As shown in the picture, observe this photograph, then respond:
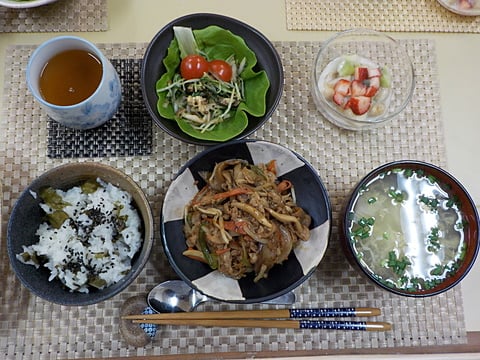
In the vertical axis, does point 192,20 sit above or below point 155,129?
above

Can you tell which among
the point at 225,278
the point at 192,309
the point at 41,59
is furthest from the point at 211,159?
the point at 41,59

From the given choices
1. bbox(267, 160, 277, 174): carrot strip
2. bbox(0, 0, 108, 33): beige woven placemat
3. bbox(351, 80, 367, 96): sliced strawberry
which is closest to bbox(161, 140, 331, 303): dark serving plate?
bbox(267, 160, 277, 174): carrot strip

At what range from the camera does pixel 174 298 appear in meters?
1.45

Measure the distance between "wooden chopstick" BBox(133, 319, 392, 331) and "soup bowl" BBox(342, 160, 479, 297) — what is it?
0.15 m

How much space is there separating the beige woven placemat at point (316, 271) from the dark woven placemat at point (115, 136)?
3 cm

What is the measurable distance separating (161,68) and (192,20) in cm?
19

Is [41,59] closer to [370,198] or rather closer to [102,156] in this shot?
[102,156]

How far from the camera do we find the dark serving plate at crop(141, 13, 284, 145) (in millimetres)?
1462

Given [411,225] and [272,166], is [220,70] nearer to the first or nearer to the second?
[272,166]

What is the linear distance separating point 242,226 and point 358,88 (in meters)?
0.66

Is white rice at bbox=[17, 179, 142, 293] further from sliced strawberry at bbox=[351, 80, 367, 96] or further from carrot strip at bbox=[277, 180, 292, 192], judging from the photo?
sliced strawberry at bbox=[351, 80, 367, 96]

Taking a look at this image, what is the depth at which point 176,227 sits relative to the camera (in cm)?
138

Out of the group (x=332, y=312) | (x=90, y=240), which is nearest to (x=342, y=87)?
(x=332, y=312)

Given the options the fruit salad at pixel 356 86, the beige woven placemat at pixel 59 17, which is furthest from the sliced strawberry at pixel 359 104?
the beige woven placemat at pixel 59 17
